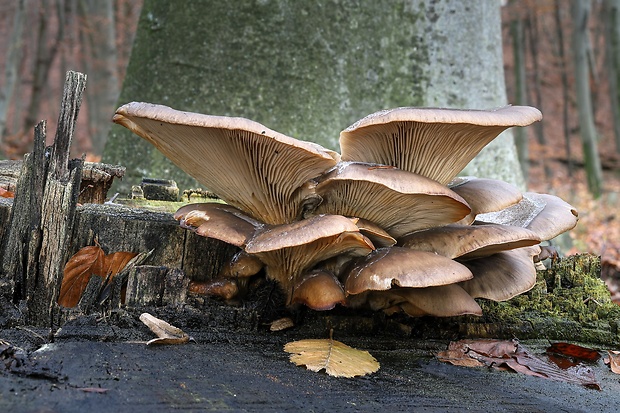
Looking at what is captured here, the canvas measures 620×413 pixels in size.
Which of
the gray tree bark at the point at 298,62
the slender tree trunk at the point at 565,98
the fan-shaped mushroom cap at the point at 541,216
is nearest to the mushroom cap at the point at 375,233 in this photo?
the fan-shaped mushroom cap at the point at 541,216

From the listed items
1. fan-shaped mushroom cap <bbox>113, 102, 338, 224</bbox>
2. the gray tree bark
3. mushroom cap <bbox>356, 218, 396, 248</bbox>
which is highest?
the gray tree bark

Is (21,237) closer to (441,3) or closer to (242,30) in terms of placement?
(242,30)

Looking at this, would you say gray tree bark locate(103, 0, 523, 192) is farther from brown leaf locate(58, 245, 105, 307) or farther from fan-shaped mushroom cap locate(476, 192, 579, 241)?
brown leaf locate(58, 245, 105, 307)

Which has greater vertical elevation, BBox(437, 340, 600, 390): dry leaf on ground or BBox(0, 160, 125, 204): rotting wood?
BBox(0, 160, 125, 204): rotting wood

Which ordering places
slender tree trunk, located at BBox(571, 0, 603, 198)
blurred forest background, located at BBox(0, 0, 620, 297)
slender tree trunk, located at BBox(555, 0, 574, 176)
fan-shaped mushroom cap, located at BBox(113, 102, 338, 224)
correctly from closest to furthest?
fan-shaped mushroom cap, located at BBox(113, 102, 338, 224), blurred forest background, located at BBox(0, 0, 620, 297), slender tree trunk, located at BBox(571, 0, 603, 198), slender tree trunk, located at BBox(555, 0, 574, 176)

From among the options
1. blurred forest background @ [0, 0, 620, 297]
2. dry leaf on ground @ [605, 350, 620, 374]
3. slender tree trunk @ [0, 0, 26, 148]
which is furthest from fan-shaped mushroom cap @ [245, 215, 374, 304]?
slender tree trunk @ [0, 0, 26, 148]

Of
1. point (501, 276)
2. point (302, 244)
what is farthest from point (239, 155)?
point (501, 276)

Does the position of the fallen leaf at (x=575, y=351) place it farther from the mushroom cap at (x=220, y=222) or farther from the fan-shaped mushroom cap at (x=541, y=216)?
the mushroom cap at (x=220, y=222)
